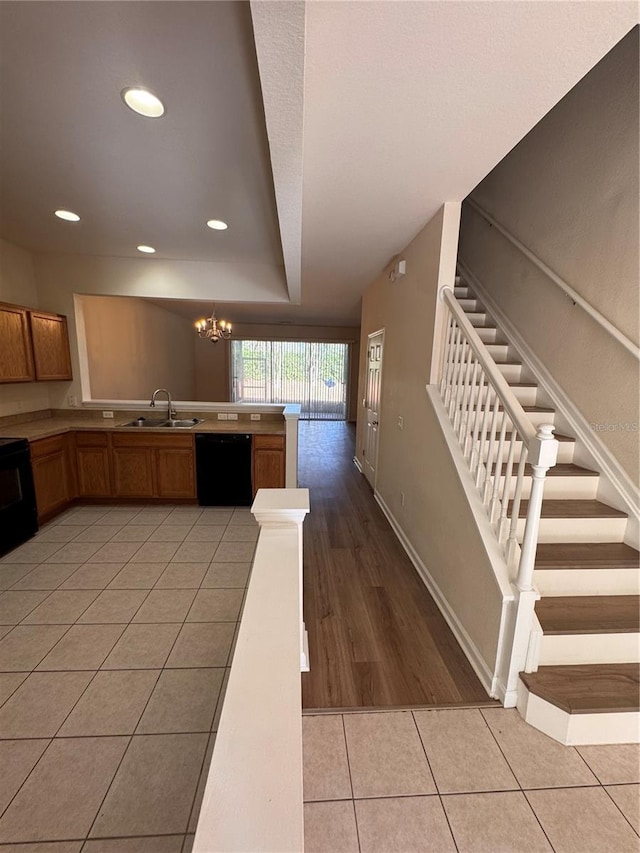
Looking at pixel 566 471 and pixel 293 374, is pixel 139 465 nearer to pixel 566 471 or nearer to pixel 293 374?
pixel 566 471

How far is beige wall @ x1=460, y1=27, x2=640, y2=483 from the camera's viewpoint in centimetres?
213

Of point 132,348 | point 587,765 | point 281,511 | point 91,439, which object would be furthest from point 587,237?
point 132,348

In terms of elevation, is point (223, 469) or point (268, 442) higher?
point (268, 442)

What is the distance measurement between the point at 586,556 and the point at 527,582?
61cm

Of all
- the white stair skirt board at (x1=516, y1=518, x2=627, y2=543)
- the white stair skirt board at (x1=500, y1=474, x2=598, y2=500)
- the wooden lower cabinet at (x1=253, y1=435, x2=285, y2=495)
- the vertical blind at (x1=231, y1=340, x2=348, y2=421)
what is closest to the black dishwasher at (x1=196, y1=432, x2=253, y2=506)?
the wooden lower cabinet at (x1=253, y1=435, x2=285, y2=495)

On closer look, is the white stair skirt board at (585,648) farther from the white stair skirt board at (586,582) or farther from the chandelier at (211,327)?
the chandelier at (211,327)

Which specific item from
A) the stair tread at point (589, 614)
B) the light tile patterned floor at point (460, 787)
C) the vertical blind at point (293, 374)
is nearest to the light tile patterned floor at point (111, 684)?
the light tile patterned floor at point (460, 787)

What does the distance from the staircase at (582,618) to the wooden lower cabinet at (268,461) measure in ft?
7.68

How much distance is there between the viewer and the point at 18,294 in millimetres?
3637

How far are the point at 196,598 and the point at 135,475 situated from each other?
6.35ft

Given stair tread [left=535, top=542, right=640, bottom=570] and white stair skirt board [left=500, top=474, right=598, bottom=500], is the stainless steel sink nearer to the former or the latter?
white stair skirt board [left=500, top=474, right=598, bottom=500]

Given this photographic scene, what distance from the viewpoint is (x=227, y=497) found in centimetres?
388

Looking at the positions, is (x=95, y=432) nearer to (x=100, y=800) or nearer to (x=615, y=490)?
(x=100, y=800)

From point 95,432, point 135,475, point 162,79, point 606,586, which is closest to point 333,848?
point 606,586
